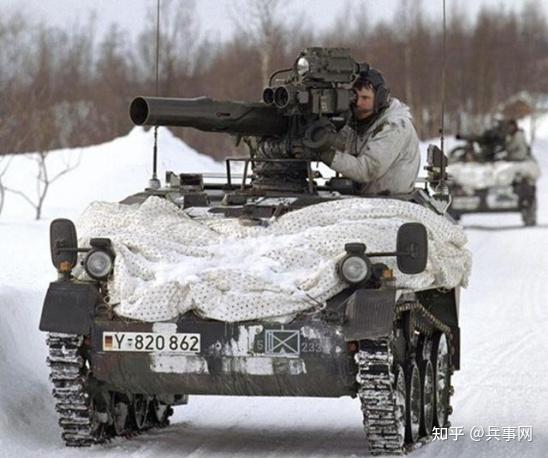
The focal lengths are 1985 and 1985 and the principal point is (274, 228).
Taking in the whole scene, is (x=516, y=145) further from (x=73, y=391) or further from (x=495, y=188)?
(x=73, y=391)

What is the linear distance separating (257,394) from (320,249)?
0.87 meters

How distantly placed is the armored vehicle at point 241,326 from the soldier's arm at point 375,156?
0.68 feet

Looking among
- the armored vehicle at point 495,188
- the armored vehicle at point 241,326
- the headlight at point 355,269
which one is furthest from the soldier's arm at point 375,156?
the armored vehicle at point 495,188

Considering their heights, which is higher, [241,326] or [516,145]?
[241,326]

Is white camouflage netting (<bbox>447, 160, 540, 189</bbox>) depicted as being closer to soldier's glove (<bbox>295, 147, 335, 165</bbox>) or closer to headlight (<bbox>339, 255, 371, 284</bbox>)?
soldier's glove (<bbox>295, 147, 335, 165</bbox>)

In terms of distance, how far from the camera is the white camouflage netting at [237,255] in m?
10.7

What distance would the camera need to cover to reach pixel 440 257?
1165 cm

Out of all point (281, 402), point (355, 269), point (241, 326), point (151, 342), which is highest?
point (355, 269)

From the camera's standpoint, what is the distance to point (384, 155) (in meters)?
12.3

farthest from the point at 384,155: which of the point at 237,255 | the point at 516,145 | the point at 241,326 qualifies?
the point at 516,145

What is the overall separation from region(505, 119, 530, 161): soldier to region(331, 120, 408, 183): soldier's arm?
69.3 feet

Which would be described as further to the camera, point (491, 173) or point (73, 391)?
point (491, 173)

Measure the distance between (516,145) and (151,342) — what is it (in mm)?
23578

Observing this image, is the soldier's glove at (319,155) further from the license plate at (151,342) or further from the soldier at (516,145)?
the soldier at (516,145)
